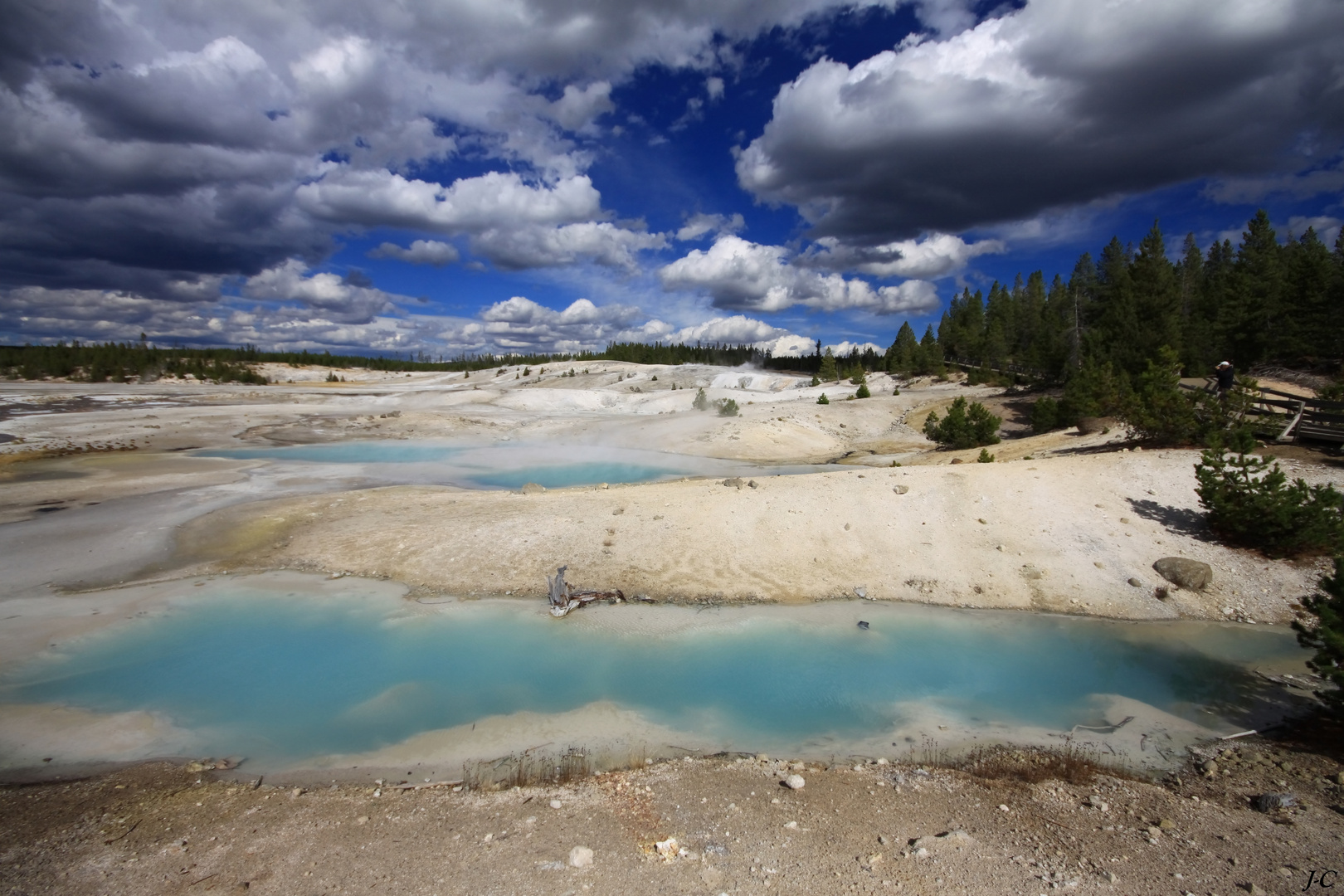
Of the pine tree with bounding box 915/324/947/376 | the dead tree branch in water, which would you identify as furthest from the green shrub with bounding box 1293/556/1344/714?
the pine tree with bounding box 915/324/947/376

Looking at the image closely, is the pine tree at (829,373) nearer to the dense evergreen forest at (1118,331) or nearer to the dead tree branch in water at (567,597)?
the dense evergreen forest at (1118,331)

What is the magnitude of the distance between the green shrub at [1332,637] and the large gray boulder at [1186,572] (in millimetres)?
4342

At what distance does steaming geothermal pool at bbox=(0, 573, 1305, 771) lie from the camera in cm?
758

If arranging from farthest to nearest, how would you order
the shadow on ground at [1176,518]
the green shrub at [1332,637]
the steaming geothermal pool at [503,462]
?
the steaming geothermal pool at [503,462] < the shadow on ground at [1176,518] < the green shrub at [1332,637]

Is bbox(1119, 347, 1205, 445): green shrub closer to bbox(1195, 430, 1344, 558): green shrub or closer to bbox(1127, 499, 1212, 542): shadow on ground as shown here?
bbox(1195, 430, 1344, 558): green shrub

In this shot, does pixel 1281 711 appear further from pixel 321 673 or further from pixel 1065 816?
pixel 321 673

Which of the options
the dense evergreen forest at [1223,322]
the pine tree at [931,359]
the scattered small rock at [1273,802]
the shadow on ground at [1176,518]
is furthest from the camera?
the pine tree at [931,359]

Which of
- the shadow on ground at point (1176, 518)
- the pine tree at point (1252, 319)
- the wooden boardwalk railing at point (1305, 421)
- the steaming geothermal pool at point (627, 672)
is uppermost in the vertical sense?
the pine tree at point (1252, 319)

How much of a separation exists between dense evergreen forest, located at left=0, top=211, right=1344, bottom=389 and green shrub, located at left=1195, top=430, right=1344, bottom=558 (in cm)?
760

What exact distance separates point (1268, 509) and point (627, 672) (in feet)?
42.1

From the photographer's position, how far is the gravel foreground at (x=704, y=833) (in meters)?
4.65

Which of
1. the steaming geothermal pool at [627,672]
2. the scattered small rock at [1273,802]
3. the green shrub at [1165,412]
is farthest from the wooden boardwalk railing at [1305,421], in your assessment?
the scattered small rock at [1273,802]

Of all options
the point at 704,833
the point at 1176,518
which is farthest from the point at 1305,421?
the point at 704,833

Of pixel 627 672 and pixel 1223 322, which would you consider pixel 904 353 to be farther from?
pixel 627 672
